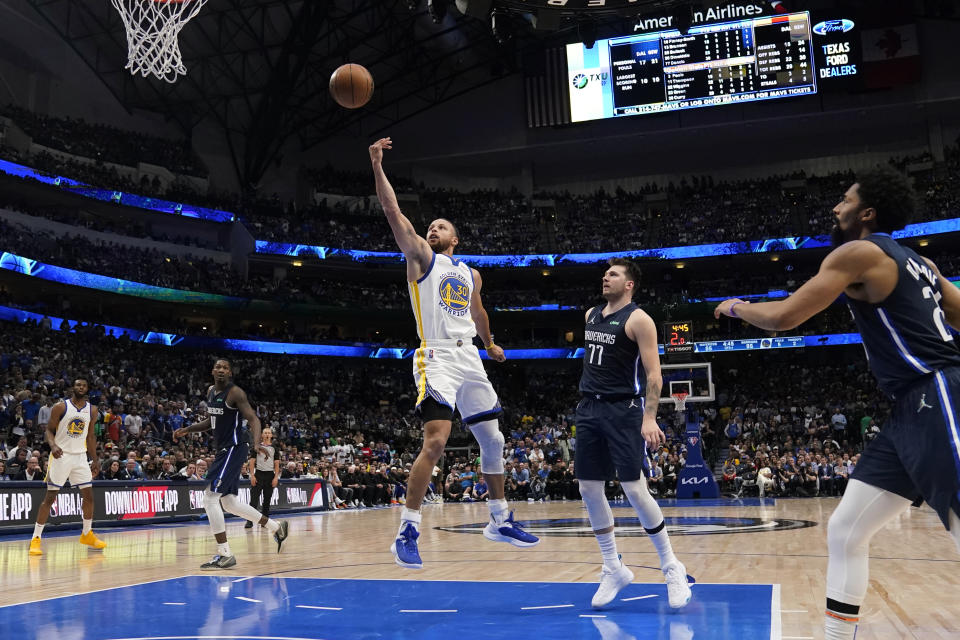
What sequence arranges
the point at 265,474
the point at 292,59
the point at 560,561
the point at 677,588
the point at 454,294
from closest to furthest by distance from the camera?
the point at 677,588 → the point at 454,294 → the point at 560,561 → the point at 265,474 → the point at 292,59

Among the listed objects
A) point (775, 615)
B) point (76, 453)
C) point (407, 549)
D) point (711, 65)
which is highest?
point (711, 65)

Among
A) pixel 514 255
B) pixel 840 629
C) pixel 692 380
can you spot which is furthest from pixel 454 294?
pixel 514 255

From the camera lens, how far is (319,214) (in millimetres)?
39875

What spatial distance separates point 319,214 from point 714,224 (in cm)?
1870

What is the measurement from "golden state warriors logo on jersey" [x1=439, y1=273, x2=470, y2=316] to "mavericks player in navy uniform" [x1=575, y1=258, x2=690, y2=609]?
35.5 inches

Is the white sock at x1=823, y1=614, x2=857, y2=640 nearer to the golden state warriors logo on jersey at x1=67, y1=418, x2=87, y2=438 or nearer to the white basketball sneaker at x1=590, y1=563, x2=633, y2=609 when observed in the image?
the white basketball sneaker at x1=590, y1=563, x2=633, y2=609

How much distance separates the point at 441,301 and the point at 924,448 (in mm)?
3362

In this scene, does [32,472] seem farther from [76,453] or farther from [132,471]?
[76,453]

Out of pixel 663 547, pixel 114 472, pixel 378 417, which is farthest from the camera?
pixel 378 417

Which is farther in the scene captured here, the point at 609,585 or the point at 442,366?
the point at 442,366

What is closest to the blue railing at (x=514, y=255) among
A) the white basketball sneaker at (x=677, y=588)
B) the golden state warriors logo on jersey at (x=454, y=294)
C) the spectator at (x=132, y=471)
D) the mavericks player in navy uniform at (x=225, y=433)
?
the spectator at (x=132, y=471)

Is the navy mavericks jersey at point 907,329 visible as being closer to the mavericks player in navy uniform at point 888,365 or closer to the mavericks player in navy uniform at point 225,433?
the mavericks player in navy uniform at point 888,365

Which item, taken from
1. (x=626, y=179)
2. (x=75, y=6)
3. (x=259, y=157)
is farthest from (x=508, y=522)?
(x=626, y=179)

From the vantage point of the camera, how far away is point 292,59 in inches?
1419
